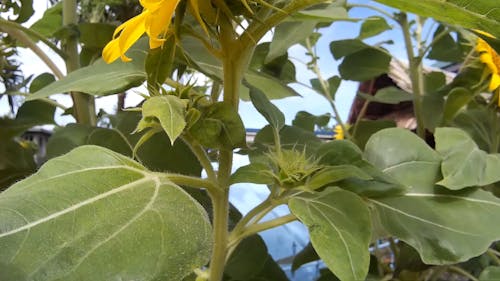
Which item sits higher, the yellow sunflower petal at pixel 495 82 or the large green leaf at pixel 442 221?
the yellow sunflower petal at pixel 495 82

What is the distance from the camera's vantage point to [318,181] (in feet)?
1.25

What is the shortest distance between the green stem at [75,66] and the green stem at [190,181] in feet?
0.89

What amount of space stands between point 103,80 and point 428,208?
0.28m

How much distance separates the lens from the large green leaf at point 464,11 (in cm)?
28

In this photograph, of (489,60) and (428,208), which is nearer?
(428,208)

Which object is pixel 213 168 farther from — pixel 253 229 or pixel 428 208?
pixel 428 208

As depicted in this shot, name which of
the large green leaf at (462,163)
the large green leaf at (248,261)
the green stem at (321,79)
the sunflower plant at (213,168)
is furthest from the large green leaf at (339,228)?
the green stem at (321,79)

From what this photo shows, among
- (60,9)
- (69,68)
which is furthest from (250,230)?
(60,9)

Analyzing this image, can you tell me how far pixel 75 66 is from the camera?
2.04 feet

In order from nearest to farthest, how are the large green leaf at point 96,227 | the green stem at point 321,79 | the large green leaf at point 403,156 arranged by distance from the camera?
the large green leaf at point 96,227 < the large green leaf at point 403,156 < the green stem at point 321,79

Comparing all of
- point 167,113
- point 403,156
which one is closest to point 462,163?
point 403,156

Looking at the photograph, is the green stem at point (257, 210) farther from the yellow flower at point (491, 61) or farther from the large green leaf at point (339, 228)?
the yellow flower at point (491, 61)

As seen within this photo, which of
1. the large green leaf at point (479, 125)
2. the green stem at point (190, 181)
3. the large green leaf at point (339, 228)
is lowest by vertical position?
the large green leaf at point (479, 125)

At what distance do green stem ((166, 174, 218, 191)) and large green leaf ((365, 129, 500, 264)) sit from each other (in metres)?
0.14
